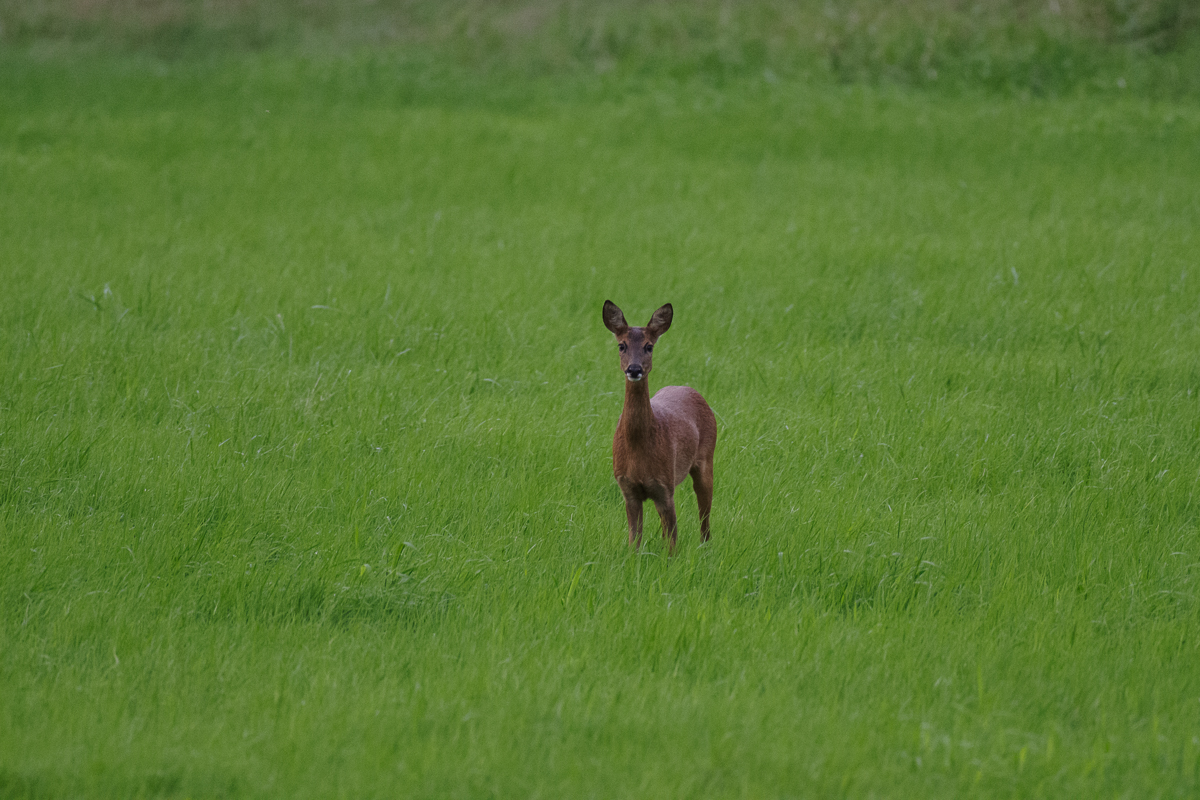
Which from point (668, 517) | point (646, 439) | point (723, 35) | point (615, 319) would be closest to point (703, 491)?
point (668, 517)

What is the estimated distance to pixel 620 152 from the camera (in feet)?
50.0

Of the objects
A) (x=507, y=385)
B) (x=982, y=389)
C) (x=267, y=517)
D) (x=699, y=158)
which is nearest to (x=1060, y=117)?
(x=699, y=158)

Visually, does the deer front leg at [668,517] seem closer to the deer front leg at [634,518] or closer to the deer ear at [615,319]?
the deer front leg at [634,518]

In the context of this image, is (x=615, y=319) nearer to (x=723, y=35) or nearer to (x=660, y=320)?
(x=660, y=320)

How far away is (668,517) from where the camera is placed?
551 cm

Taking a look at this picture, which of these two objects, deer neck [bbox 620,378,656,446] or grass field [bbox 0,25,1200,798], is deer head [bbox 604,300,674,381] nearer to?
deer neck [bbox 620,378,656,446]

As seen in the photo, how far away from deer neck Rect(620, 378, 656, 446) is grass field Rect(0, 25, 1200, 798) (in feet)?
1.85

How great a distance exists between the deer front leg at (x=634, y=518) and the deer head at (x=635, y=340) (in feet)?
1.95

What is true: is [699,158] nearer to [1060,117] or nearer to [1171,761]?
[1060,117]

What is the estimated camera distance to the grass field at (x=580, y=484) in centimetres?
411

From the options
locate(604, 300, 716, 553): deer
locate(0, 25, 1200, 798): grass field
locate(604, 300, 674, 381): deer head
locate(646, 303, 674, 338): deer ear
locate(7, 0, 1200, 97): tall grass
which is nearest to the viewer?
locate(0, 25, 1200, 798): grass field

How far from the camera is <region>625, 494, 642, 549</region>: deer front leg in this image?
18.2 ft

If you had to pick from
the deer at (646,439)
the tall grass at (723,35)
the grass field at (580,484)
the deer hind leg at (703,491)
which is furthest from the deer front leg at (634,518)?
the tall grass at (723,35)

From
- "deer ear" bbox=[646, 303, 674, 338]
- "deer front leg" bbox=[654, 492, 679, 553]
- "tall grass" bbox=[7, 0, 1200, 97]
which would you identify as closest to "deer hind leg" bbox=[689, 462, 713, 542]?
"deer front leg" bbox=[654, 492, 679, 553]
